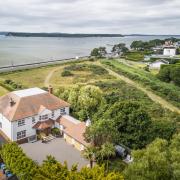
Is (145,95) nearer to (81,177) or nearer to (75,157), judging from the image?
(75,157)

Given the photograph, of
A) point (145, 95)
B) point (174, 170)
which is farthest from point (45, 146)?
point (145, 95)

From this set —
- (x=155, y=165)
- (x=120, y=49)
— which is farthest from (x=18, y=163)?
(x=120, y=49)

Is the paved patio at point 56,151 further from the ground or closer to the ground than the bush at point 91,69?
closer to the ground

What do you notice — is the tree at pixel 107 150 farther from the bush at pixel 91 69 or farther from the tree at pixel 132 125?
the bush at pixel 91 69

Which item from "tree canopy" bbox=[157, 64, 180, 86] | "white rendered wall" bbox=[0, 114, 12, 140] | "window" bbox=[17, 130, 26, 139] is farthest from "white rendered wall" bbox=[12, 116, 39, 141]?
"tree canopy" bbox=[157, 64, 180, 86]

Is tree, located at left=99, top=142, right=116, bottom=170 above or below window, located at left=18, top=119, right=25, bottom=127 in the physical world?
below

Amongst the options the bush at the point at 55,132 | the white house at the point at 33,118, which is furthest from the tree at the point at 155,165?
the bush at the point at 55,132

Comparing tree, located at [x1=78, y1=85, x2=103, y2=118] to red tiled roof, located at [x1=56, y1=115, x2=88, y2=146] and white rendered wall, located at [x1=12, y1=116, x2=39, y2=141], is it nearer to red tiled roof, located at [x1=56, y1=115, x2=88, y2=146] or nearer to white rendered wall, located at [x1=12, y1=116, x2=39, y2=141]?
red tiled roof, located at [x1=56, y1=115, x2=88, y2=146]
